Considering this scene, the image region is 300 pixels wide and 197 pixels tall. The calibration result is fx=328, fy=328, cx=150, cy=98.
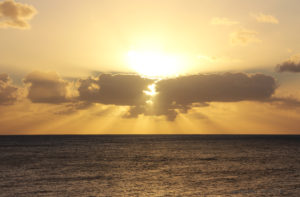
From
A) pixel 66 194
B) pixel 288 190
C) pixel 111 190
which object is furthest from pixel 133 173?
pixel 288 190

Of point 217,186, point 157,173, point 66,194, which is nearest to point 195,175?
point 157,173

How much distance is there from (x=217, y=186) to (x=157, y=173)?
15738 mm

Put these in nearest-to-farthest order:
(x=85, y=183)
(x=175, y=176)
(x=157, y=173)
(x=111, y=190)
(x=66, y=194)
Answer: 1. (x=66, y=194)
2. (x=111, y=190)
3. (x=85, y=183)
4. (x=175, y=176)
5. (x=157, y=173)

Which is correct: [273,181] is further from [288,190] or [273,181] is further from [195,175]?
[195,175]

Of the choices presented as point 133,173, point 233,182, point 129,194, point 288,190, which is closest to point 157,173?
point 133,173

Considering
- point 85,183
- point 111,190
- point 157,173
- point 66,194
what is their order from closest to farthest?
1. point 66,194
2. point 111,190
3. point 85,183
4. point 157,173

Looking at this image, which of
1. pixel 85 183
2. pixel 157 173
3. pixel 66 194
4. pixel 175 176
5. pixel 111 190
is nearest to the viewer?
pixel 66 194

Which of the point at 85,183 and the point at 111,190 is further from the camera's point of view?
the point at 85,183

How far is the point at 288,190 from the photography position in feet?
130

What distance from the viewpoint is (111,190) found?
134 ft

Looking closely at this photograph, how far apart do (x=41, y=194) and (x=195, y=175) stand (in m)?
25.0

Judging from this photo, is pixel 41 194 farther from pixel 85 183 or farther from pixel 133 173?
pixel 133 173

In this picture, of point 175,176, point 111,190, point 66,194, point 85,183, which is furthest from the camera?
point 175,176

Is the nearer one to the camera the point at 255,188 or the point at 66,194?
the point at 66,194
